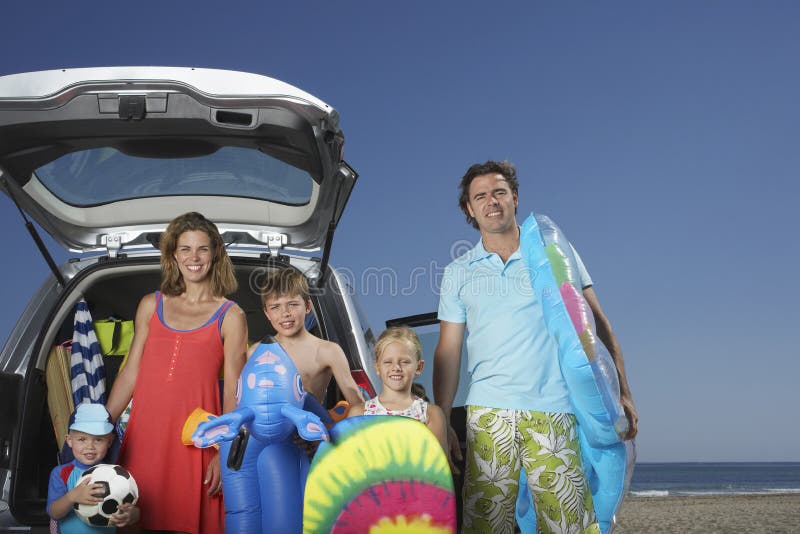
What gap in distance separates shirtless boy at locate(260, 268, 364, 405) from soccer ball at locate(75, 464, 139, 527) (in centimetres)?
71

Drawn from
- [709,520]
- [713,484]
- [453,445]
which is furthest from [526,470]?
[713,484]

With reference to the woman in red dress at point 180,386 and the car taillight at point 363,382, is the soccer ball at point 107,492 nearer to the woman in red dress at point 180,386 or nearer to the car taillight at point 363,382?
the woman in red dress at point 180,386

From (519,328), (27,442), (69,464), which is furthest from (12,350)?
(519,328)

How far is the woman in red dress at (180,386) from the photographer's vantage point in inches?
107

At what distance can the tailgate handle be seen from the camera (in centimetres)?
260

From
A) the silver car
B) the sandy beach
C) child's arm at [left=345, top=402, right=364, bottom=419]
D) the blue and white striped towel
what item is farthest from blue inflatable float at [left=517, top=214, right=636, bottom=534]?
the sandy beach

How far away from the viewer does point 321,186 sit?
319 cm

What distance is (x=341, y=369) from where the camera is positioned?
2.90 metres

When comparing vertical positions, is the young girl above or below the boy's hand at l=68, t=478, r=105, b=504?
above

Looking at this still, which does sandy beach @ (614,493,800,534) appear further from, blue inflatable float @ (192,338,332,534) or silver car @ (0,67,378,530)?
blue inflatable float @ (192,338,332,534)

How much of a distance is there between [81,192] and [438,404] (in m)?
1.92

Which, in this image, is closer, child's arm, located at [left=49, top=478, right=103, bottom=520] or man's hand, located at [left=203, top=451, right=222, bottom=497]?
child's arm, located at [left=49, top=478, right=103, bottom=520]

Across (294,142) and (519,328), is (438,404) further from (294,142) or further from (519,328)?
(294,142)

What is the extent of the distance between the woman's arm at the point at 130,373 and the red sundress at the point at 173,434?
0.30ft
